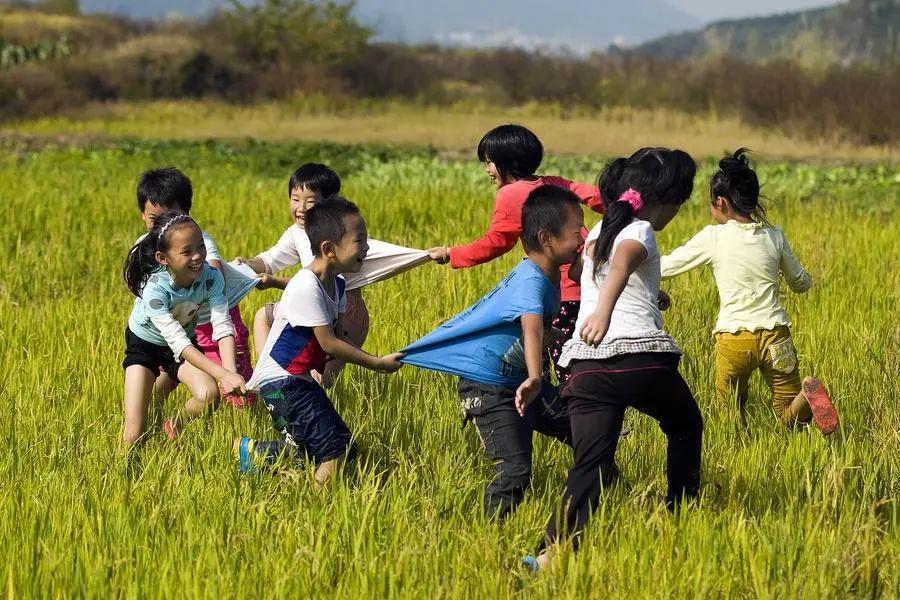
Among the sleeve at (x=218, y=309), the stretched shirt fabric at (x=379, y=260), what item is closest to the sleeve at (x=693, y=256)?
the stretched shirt fabric at (x=379, y=260)

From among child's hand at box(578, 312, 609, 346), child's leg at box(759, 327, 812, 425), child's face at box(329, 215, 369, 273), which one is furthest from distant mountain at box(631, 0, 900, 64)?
child's hand at box(578, 312, 609, 346)

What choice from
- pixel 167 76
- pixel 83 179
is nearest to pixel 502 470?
pixel 83 179

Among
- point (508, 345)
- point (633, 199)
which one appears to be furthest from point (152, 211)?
point (633, 199)

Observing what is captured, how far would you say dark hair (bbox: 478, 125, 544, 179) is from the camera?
4.52 m

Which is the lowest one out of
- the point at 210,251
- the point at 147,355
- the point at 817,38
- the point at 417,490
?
the point at 417,490

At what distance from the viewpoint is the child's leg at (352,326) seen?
465 cm

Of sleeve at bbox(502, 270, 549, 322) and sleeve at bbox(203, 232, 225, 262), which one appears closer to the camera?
sleeve at bbox(502, 270, 549, 322)

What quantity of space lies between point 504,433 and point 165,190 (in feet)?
6.27

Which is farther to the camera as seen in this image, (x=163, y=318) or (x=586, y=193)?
(x=586, y=193)

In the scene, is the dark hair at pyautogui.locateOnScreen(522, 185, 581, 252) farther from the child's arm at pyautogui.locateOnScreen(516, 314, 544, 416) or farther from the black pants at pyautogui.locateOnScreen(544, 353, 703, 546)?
A: the black pants at pyautogui.locateOnScreen(544, 353, 703, 546)

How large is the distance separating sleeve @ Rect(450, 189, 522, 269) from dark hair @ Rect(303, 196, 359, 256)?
85 cm

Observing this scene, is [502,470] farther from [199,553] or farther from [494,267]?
[494,267]

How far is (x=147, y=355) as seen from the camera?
444 cm

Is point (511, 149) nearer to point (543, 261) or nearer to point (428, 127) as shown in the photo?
point (543, 261)
